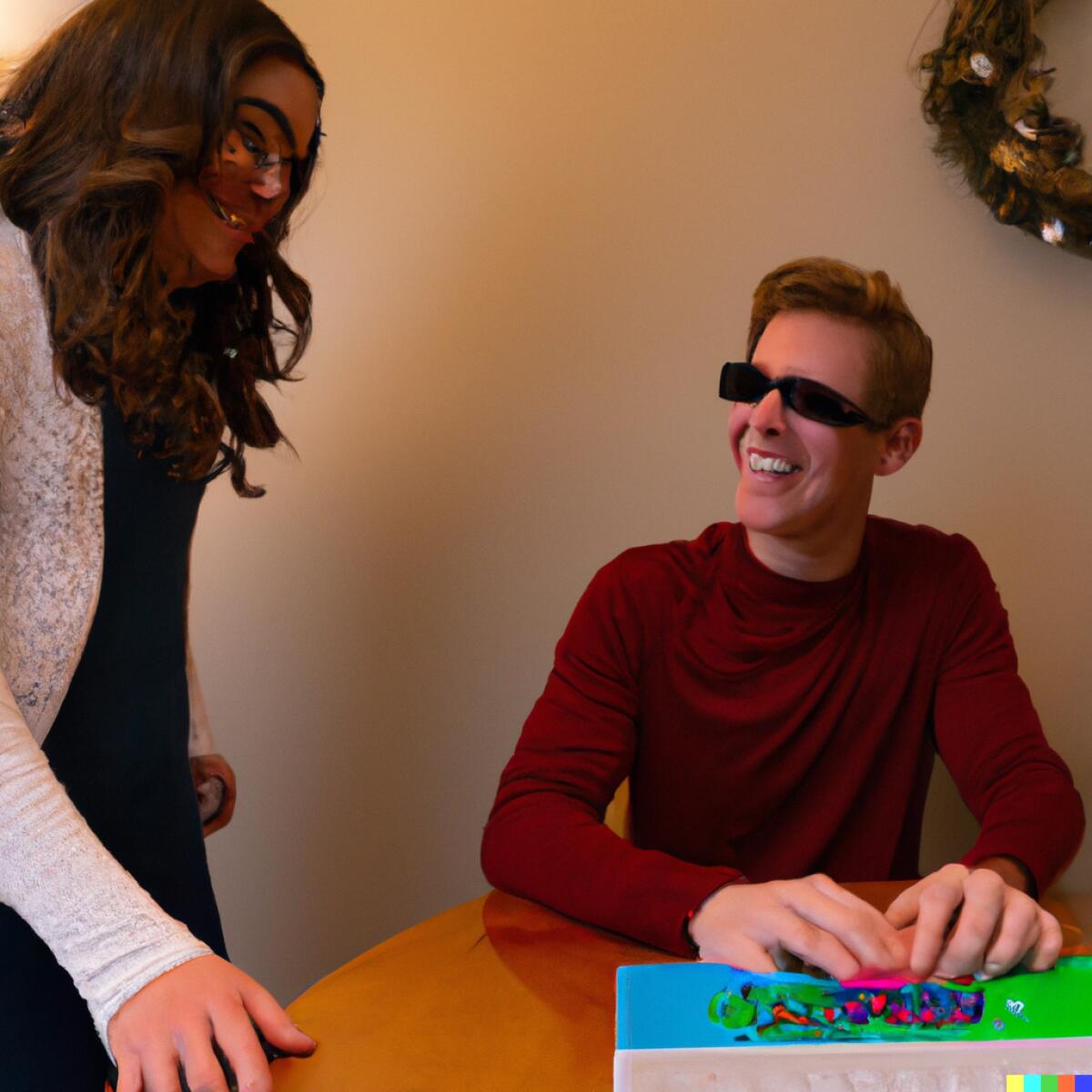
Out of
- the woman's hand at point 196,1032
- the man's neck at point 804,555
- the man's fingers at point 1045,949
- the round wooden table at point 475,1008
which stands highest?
the man's neck at point 804,555

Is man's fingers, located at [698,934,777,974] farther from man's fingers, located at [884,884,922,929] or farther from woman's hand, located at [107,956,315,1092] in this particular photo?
woman's hand, located at [107,956,315,1092]

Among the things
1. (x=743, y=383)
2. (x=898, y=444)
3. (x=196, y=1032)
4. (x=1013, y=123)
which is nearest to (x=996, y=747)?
(x=898, y=444)

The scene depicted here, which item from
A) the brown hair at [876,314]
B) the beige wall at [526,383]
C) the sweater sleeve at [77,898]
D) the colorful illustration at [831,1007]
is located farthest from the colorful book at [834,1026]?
the beige wall at [526,383]

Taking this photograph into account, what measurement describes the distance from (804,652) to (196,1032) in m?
0.89

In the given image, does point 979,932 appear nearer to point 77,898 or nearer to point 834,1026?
point 834,1026

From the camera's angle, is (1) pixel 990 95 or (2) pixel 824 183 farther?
(2) pixel 824 183

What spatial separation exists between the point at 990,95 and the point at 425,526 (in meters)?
1.01

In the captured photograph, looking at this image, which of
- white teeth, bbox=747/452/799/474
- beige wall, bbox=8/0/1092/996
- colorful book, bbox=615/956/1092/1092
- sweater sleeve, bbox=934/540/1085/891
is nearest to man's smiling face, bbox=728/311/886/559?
white teeth, bbox=747/452/799/474

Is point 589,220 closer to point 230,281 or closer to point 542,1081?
point 230,281

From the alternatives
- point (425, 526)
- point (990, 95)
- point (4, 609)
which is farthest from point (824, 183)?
point (4, 609)

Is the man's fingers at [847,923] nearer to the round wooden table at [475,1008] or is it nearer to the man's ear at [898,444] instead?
the round wooden table at [475,1008]

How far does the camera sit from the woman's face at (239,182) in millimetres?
1134

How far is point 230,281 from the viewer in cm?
133

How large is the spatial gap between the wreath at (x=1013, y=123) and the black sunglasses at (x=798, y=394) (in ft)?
1.57
